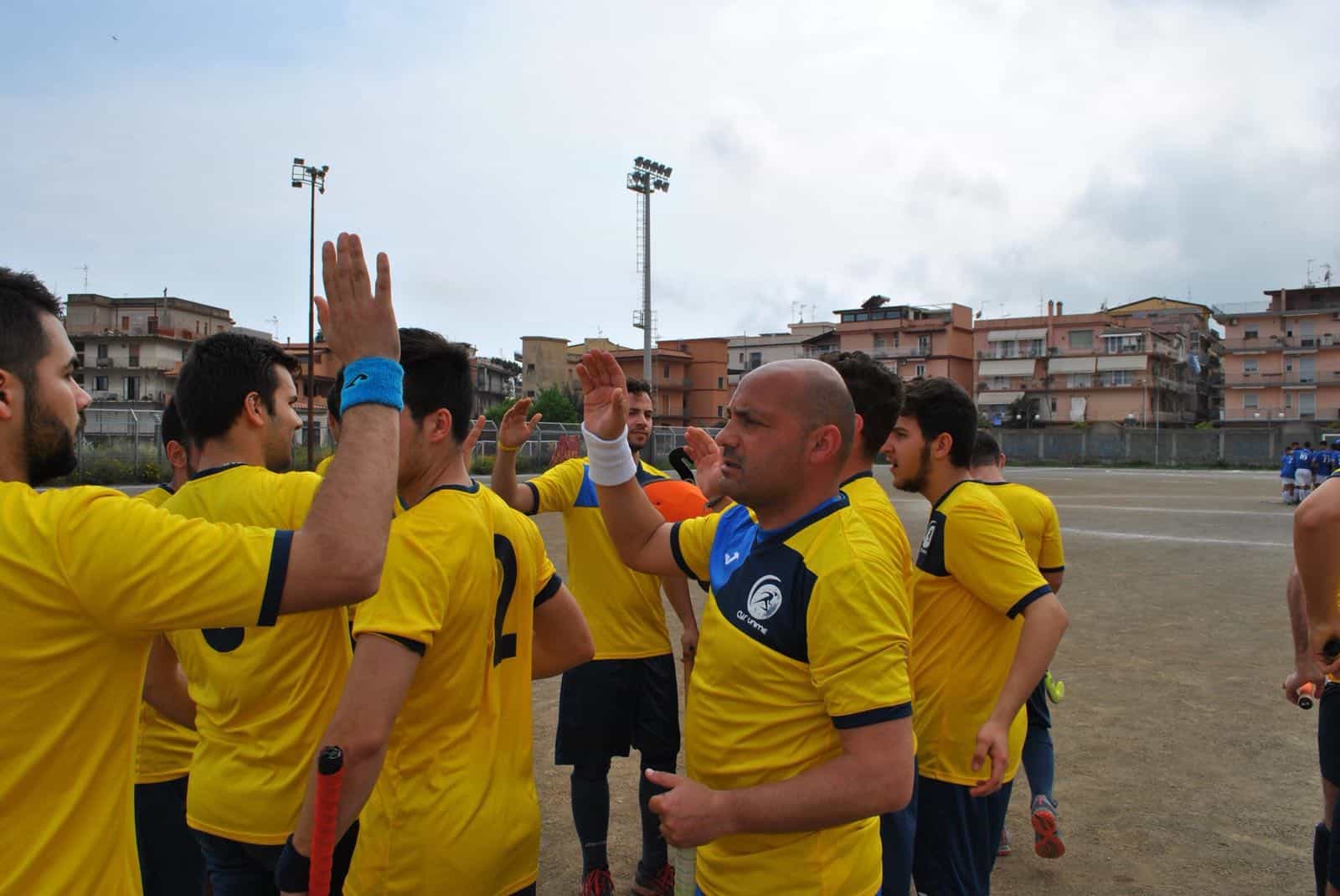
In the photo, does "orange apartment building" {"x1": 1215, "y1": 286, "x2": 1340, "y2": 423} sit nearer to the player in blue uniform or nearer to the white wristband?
the player in blue uniform

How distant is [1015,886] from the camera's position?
184 inches

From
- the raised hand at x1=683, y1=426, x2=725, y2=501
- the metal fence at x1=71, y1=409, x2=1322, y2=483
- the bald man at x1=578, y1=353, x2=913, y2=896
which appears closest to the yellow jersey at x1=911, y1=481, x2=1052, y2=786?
the raised hand at x1=683, y1=426, x2=725, y2=501

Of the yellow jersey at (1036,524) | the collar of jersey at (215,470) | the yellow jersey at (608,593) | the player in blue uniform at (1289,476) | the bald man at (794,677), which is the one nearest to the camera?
the bald man at (794,677)

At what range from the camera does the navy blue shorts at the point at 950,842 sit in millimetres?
3418

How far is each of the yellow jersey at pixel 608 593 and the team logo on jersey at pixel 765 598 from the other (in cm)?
241

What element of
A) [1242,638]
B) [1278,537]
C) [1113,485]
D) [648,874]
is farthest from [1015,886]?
[1113,485]

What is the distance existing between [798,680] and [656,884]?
114 inches

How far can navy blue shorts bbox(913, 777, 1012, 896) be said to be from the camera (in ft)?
11.2

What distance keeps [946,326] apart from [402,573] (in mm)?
91675

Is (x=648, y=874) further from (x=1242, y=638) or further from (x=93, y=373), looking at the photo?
(x=93, y=373)

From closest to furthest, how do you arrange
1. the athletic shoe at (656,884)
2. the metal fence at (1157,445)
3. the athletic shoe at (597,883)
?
1. the athletic shoe at (597,883)
2. the athletic shoe at (656,884)
3. the metal fence at (1157,445)

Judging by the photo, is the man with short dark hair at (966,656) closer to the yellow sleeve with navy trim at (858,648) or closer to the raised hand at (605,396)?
the yellow sleeve with navy trim at (858,648)

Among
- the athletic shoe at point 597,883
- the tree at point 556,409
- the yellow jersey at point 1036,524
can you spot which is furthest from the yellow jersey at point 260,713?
the tree at point 556,409

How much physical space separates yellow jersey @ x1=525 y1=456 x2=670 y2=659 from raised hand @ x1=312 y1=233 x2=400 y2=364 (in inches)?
116
